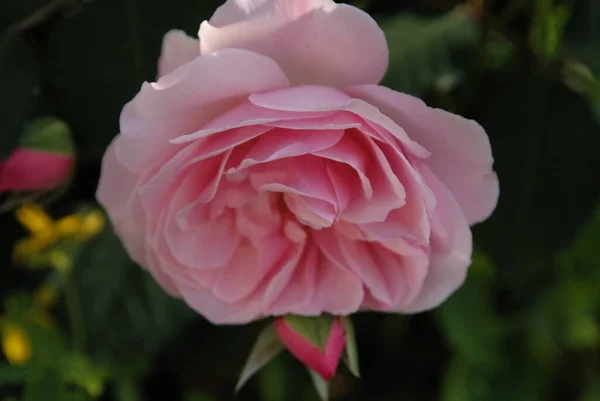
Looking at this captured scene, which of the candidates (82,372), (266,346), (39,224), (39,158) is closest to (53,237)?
(39,224)

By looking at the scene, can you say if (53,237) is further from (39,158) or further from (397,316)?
(397,316)

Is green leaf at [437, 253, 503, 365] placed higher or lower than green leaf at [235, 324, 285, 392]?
lower

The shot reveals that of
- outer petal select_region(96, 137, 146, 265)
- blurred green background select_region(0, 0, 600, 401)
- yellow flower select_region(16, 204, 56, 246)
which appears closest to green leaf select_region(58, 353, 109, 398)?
blurred green background select_region(0, 0, 600, 401)

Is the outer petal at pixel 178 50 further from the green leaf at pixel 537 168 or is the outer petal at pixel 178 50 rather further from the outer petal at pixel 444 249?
the green leaf at pixel 537 168

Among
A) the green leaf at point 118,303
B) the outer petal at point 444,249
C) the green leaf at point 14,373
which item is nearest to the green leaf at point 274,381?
the green leaf at point 118,303

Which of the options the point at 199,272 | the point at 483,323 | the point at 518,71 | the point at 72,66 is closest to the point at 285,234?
the point at 199,272

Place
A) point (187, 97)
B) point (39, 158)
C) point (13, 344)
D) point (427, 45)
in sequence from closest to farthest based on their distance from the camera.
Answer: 1. point (187, 97)
2. point (39, 158)
3. point (427, 45)
4. point (13, 344)

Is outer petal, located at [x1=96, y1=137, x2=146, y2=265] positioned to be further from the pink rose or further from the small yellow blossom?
the small yellow blossom
